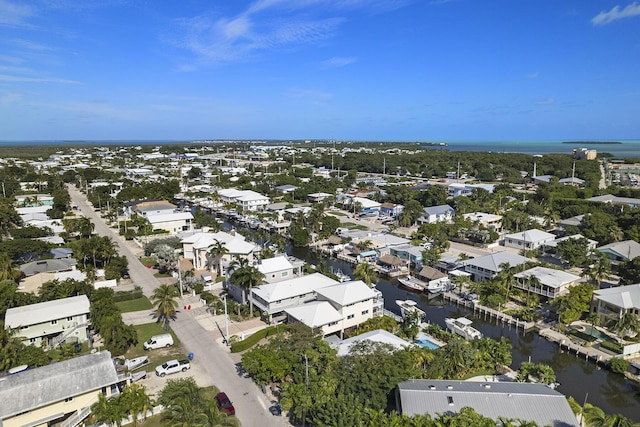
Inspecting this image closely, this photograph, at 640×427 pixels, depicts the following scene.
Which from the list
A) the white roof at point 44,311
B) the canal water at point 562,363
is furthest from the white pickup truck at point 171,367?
the canal water at point 562,363

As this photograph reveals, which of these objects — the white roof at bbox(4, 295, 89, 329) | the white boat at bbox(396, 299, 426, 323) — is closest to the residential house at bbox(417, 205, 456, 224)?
the white boat at bbox(396, 299, 426, 323)

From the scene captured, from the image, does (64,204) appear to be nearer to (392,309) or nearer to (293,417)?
(392,309)

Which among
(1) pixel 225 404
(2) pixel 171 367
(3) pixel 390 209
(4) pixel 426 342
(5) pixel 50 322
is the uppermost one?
(3) pixel 390 209

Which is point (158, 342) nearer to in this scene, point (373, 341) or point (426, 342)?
point (373, 341)

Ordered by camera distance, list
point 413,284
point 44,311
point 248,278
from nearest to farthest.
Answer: point 44,311, point 248,278, point 413,284

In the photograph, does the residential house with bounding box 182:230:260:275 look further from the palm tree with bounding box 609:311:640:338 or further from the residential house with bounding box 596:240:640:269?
the residential house with bounding box 596:240:640:269

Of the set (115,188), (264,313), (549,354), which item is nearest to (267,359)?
(264,313)

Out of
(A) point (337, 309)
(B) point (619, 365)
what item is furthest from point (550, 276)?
(A) point (337, 309)
